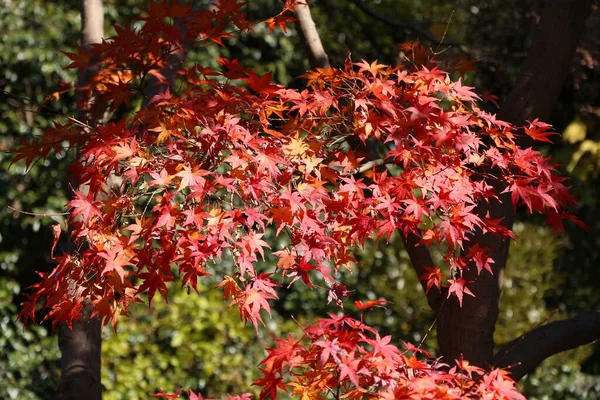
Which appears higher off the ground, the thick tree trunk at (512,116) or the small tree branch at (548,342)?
the thick tree trunk at (512,116)

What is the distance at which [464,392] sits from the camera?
6.64ft

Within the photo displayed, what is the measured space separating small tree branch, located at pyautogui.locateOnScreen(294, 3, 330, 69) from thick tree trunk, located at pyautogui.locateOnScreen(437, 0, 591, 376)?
730 millimetres

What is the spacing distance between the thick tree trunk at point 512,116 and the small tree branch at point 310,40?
0.73 metres

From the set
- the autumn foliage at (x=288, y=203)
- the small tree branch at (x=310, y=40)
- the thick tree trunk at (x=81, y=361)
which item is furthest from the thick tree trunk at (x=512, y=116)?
the thick tree trunk at (x=81, y=361)

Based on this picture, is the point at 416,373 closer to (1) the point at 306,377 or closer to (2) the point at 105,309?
(1) the point at 306,377

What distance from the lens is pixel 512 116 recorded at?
3.08m

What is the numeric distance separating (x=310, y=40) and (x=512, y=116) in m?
0.84

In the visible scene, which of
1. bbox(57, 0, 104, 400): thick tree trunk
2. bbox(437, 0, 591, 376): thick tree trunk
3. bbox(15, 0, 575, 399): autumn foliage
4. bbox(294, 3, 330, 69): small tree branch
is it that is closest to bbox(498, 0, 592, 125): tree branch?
bbox(437, 0, 591, 376): thick tree trunk

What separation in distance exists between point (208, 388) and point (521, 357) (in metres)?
2.14

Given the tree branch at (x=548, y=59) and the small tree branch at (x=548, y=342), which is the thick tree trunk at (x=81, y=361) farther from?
the tree branch at (x=548, y=59)

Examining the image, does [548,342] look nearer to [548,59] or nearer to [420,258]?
[420,258]

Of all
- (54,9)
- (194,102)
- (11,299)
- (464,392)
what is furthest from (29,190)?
(464,392)

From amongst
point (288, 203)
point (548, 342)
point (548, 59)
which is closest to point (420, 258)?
point (548, 342)

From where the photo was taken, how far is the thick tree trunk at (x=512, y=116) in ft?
9.69
